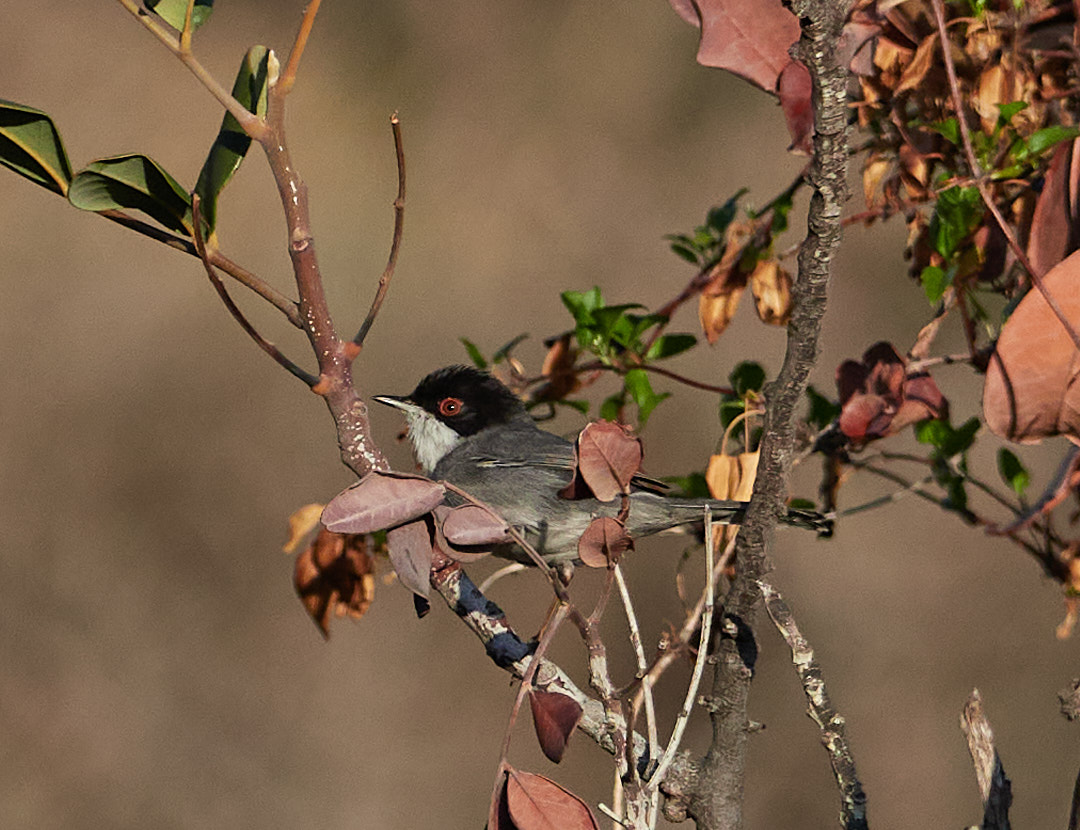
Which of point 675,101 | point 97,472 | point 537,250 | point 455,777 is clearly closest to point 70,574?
point 97,472

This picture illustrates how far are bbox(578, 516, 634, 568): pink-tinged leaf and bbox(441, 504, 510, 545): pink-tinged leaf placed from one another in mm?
120

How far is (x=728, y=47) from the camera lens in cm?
220

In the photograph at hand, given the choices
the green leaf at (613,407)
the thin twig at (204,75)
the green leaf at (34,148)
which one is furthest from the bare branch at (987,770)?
the green leaf at (34,148)

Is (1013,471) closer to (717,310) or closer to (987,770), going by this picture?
(717,310)

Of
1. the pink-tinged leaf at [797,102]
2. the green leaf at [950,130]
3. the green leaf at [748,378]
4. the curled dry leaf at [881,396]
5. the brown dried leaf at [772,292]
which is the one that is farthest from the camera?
the green leaf at [748,378]

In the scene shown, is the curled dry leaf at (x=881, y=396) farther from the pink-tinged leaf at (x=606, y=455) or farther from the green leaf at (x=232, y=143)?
the green leaf at (x=232, y=143)

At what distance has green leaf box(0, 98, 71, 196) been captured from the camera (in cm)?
182

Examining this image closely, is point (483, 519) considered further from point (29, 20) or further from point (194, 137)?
point (29, 20)

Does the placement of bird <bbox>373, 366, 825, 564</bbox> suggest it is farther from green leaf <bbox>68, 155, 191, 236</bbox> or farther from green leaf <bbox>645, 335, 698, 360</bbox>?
green leaf <bbox>68, 155, 191, 236</bbox>

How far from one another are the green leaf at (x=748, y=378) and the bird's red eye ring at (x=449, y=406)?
175 centimetres

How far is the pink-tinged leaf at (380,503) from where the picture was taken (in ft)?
5.42

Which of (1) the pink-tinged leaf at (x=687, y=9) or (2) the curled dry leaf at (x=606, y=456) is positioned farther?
(1) the pink-tinged leaf at (x=687, y=9)

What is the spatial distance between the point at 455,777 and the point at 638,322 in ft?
13.0

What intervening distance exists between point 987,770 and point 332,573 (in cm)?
170
